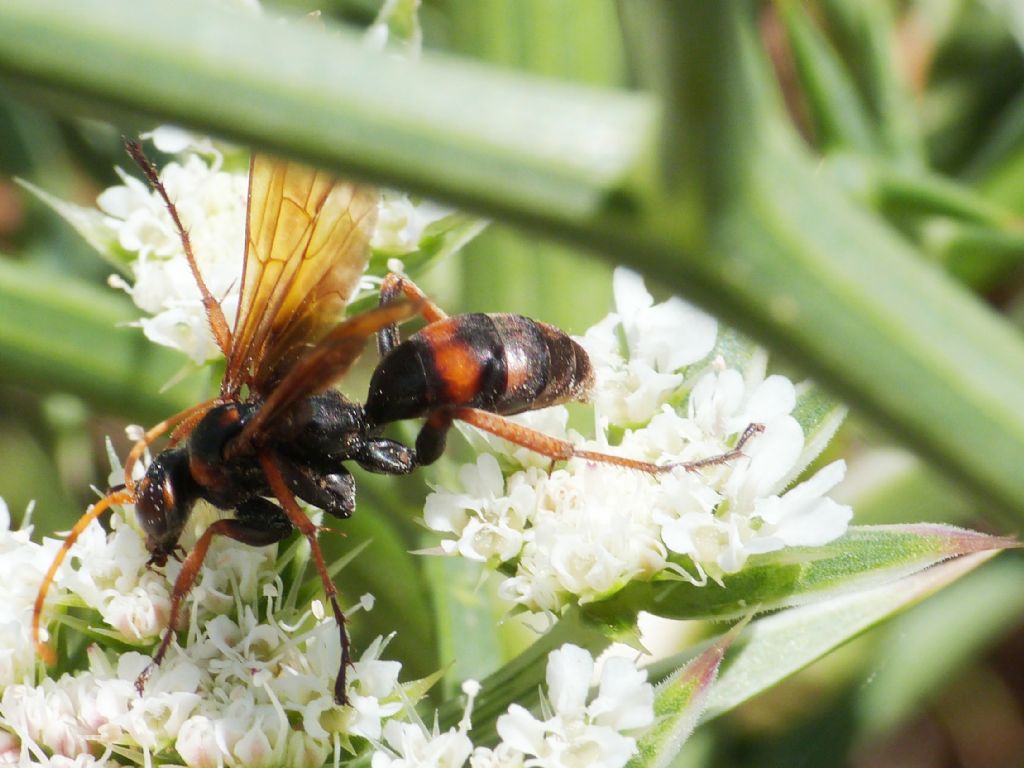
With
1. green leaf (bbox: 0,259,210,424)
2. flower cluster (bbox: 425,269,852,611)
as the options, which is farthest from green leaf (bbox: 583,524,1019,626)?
green leaf (bbox: 0,259,210,424)

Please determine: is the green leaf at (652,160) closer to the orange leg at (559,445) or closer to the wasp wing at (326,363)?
the wasp wing at (326,363)

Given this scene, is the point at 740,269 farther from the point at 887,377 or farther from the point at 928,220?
the point at 928,220

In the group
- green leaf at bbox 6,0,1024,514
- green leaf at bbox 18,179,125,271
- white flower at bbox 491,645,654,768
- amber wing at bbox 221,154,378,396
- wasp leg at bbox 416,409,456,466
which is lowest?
white flower at bbox 491,645,654,768

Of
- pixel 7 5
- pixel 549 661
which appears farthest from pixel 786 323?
pixel 549 661

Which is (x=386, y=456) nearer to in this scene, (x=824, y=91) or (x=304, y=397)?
(x=304, y=397)

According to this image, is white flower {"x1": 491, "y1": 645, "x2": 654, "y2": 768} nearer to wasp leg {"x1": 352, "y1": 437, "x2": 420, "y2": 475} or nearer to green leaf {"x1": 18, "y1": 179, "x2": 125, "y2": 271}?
wasp leg {"x1": 352, "y1": 437, "x2": 420, "y2": 475}

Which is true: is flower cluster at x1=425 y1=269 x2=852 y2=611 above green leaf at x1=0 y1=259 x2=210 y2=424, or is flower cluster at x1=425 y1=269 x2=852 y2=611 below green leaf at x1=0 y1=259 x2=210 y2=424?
above

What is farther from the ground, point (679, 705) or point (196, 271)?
point (196, 271)

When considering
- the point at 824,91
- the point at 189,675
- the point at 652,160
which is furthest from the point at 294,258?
the point at 824,91
